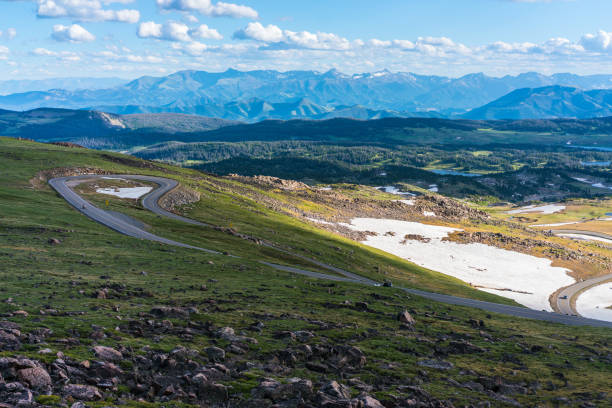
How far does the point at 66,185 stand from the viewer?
11531 centimetres

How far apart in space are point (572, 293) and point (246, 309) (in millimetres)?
98718

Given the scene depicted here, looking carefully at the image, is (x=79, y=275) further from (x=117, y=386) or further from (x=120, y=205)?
(x=120, y=205)

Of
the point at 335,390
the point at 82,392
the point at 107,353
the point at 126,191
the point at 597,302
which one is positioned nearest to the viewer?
the point at 82,392

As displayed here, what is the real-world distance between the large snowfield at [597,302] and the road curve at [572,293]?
117cm

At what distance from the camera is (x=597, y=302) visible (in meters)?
103

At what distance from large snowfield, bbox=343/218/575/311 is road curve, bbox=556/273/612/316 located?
2325 mm

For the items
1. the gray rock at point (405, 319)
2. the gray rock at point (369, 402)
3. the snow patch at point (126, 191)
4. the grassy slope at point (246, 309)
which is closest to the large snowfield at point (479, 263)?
the grassy slope at point (246, 309)

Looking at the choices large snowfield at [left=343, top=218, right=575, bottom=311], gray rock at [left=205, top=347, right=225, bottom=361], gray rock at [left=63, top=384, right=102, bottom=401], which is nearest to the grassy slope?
gray rock at [left=205, top=347, right=225, bottom=361]

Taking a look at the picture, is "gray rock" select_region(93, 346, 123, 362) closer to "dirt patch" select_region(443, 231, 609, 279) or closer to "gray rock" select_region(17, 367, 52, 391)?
"gray rock" select_region(17, 367, 52, 391)

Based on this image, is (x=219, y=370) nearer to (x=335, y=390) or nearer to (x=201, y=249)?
(x=335, y=390)

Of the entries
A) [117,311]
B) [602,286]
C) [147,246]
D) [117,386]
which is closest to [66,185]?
[147,246]

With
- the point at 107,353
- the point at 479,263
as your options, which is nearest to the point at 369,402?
the point at 107,353

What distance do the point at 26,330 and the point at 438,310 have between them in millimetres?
41759

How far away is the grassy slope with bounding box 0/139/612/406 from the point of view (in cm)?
2756
